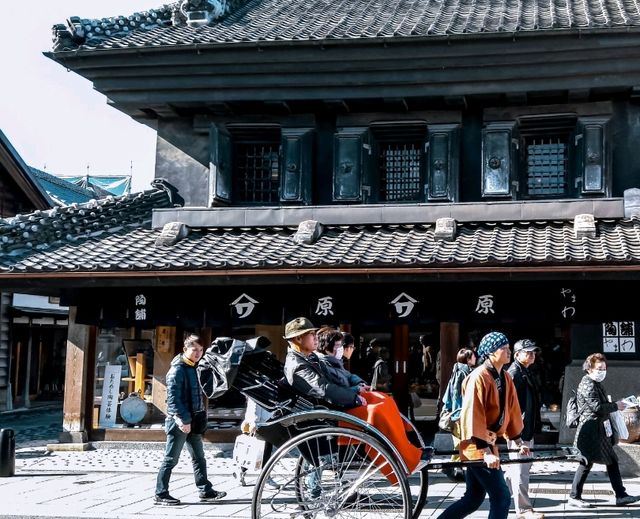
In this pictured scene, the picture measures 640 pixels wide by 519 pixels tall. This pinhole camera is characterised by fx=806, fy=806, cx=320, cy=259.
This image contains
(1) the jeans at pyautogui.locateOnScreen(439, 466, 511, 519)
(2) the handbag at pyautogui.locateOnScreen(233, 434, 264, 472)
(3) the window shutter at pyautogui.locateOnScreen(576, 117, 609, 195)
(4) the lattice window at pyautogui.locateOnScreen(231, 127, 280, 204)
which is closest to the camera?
(1) the jeans at pyautogui.locateOnScreen(439, 466, 511, 519)

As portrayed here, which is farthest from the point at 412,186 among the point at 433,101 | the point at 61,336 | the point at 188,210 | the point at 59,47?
the point at 61,336

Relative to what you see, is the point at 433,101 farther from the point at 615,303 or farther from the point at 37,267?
the point at 37,267

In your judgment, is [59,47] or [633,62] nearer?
[633,62]

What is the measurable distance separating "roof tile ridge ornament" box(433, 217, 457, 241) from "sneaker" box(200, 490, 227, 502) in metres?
5.43

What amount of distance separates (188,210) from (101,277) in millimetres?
2358

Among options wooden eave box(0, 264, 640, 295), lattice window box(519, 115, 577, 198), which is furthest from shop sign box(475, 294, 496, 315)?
lattice window box(519, 115, 577, 198)

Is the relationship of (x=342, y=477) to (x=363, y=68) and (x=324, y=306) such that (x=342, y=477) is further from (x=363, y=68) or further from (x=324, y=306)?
(x=363, y=68)

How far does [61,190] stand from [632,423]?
2701cm

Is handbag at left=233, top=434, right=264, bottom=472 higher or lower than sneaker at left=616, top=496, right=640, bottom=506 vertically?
higher

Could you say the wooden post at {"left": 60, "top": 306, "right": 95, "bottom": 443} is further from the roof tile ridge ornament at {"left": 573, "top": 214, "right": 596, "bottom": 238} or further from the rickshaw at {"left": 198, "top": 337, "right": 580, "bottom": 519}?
the roof tile ridge ornament at {"left": 573, "top": 214, "right": 596, "bottom": 238}

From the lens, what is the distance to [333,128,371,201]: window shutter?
570 inches

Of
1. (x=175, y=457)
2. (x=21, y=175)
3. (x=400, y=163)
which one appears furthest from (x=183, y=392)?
(x=21, y=175)

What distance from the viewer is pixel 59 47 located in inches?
568

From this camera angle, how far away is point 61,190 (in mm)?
32812
